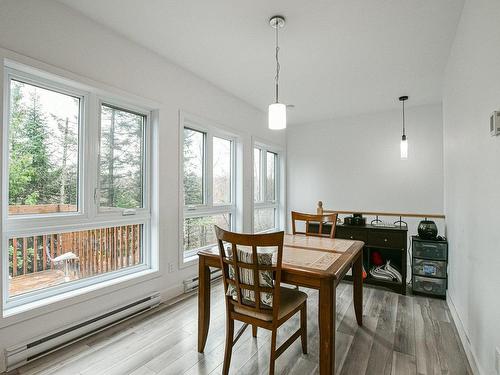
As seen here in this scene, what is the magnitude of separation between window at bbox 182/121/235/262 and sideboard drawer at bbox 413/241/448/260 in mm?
2464

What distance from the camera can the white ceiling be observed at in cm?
210

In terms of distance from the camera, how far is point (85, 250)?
7.82 ft

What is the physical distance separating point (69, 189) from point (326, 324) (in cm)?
222

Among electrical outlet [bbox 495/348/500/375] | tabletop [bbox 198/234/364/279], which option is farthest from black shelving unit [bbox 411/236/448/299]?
electrical outlet [bbox 495/348/500/375]

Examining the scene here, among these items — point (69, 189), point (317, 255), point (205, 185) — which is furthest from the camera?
point (205, 185)

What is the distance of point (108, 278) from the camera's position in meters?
2.53

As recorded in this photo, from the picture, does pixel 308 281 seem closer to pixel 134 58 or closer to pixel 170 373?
pixel 170 373

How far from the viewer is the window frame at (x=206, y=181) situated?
3135 mm

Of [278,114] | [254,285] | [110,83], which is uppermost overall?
[110,83]

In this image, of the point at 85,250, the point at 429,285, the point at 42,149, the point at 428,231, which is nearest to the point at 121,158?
the point at 42,149

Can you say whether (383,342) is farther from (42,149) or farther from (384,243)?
(42,149)

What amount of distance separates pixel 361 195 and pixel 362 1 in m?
3.55

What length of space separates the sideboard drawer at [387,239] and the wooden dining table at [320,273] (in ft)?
4.15

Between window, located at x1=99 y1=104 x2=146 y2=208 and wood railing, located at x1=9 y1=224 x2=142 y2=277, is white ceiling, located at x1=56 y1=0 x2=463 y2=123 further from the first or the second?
wood railing, located at x1=9 y1=224 x2=142 y2=277
